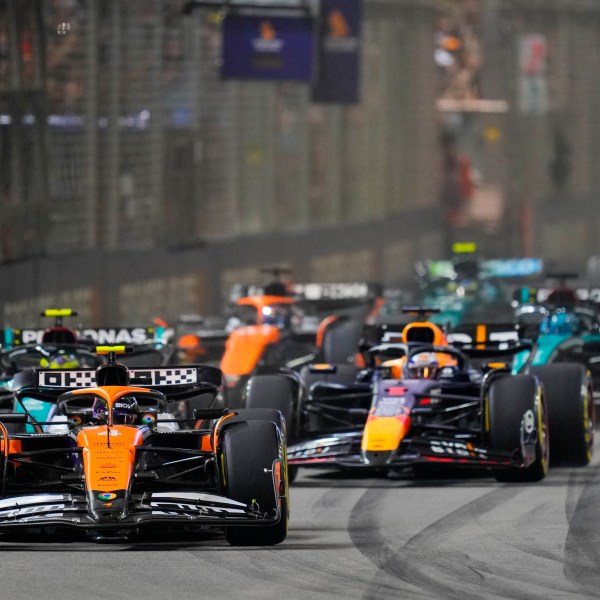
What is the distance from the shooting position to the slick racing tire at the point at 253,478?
474 inches

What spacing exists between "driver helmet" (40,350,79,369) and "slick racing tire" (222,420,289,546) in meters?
5.26

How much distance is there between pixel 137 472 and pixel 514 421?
389cm

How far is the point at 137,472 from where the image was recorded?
12.2 metres

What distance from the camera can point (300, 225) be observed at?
3975 cm

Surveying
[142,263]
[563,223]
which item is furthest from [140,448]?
[563,223]

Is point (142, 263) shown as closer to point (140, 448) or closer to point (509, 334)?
point (509, 334)

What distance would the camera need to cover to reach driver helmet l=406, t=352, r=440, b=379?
16.5m

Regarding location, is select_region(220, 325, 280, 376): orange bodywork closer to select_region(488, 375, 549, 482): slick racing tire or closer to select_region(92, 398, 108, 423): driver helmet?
select_region(488, 375, 549, 482): slick racing tire

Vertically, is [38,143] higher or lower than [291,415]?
higher

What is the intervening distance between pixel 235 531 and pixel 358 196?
104ft

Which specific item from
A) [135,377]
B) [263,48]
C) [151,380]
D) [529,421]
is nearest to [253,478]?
[151,380]

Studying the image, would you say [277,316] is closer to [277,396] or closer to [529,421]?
[277,396]

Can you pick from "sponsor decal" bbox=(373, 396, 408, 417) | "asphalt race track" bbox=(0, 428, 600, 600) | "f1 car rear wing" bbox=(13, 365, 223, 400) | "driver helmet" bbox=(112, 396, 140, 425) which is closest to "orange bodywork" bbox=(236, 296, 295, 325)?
"sponsor decal" bbox=(373, 396, 408, 417)

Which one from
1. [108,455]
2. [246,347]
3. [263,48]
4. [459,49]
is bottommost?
[246,347]
